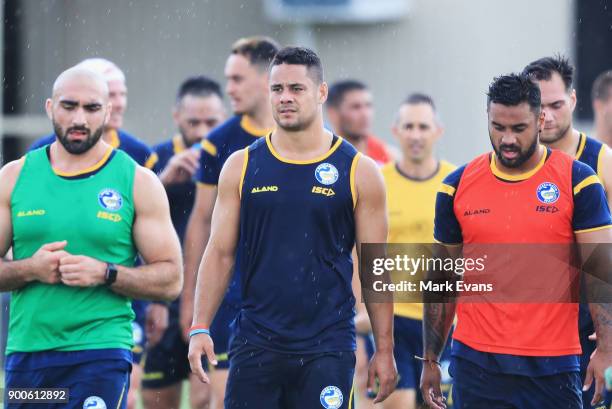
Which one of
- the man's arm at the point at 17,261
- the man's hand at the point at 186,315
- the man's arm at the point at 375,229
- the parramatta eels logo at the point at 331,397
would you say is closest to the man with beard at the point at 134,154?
the man's hand at the point at 186,315

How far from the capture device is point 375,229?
7227 mm

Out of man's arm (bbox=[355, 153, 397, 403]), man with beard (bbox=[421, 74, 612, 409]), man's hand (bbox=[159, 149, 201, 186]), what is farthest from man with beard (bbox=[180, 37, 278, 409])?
man with beard (bbox=[421, 74, 612, 409])

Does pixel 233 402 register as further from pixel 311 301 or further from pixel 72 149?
pixel 72 149

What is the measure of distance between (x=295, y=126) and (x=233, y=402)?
5.01ft

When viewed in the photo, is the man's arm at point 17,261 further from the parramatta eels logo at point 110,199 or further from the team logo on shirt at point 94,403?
the team logo on shirt at point 94,403

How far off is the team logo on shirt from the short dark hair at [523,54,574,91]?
10.2 feet

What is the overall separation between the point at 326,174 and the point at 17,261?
5.63ft

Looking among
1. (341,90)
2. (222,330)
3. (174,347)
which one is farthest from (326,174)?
(341,90)

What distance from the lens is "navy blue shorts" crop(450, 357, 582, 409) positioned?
6.82m

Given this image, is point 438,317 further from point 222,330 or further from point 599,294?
point 222,330

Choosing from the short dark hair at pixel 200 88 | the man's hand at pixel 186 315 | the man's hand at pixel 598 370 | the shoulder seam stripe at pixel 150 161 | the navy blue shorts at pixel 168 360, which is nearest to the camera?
the man's hand at pixel 598 370

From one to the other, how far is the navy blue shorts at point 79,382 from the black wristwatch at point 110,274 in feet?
1.40

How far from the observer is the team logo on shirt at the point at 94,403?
7121 mm

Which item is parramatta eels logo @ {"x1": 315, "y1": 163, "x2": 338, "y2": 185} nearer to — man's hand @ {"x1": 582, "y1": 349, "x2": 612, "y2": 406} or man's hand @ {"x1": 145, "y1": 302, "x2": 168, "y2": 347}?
man's hand @ {"x1": 582, "y1": 349, "x2": 612, "y2": 406}
